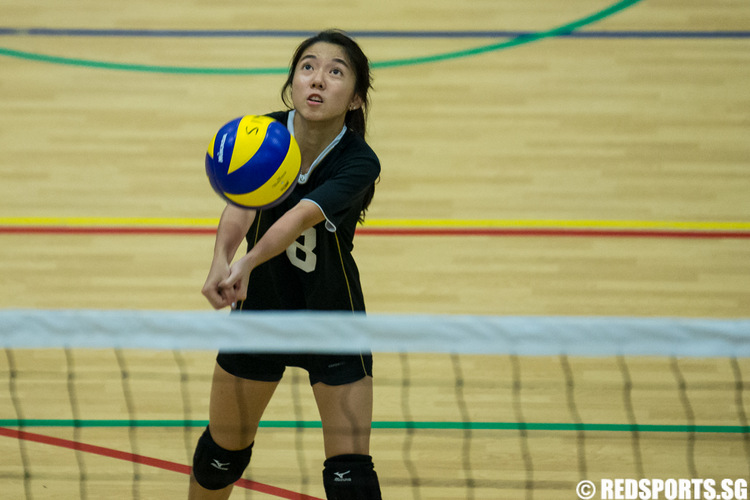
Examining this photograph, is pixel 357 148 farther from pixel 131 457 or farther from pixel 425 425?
pixel 131 457

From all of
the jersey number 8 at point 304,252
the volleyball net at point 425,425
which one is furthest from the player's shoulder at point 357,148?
the volleyball net at point 425,425

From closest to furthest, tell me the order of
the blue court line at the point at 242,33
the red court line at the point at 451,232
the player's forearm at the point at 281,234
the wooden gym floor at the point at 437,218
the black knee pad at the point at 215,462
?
1. the player's forearm at the point at 281,234
2. the black knee pad at the point at 215,462
3. the wooden gym floor at the point at 437,218
4. the red court line at the point at 451,232
5. the blue court line at the point at 242,33

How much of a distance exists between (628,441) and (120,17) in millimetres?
4611

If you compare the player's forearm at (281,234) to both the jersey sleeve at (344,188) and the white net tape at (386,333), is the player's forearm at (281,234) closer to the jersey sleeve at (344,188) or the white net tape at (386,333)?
the jersey sleeve at (344,188)

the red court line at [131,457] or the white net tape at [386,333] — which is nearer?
the white net tape at [386,333]

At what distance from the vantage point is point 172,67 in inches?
235

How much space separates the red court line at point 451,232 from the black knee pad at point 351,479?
8.45 ft

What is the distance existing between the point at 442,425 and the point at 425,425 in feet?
0.30

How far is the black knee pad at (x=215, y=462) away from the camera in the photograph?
313cm

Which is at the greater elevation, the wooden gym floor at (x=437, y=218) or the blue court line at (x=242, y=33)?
the blue court line at (x=242, y=33)

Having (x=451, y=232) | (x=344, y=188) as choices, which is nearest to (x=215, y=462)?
(x=344, y=188)

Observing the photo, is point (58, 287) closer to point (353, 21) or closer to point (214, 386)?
point (214, 386)

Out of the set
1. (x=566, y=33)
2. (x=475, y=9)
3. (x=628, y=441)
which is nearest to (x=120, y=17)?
(x=475, y=9)

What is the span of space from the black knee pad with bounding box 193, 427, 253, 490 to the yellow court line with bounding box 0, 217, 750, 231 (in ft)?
7.91
